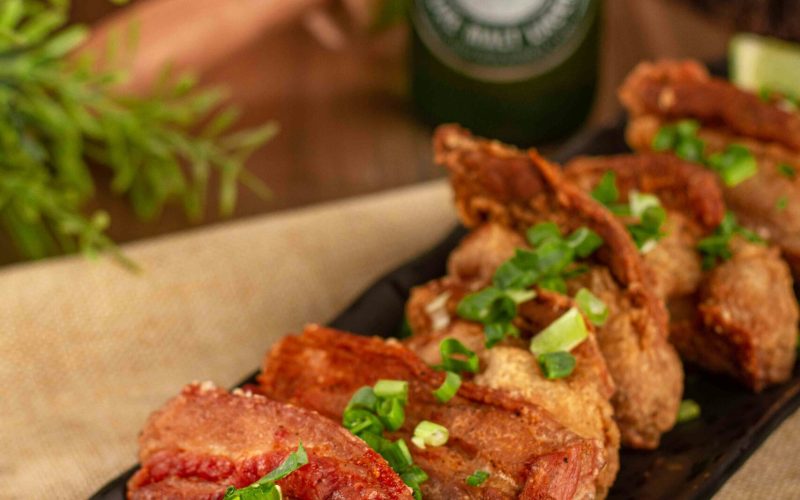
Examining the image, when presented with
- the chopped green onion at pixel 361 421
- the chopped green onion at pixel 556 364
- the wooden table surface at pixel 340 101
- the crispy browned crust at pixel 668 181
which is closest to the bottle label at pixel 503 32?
the wooden table surface at pixel 340 101

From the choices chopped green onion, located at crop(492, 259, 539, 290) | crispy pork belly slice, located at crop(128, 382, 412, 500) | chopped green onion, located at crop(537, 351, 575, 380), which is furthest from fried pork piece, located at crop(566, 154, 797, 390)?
crispy pork belly slice, located at crop(128, 382, 412, 500)

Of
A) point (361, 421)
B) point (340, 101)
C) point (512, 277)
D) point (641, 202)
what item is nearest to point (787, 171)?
point (641, 202)

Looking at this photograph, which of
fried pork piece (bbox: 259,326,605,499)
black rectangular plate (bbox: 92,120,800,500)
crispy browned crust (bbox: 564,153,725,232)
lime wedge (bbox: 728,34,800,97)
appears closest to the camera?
fried pork piece (bbox: 259,326,605,499)

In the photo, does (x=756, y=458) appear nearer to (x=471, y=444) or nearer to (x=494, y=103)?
(x=471, y=444)

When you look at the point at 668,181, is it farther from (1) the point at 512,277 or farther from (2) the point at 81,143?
(2) the point at 81,143

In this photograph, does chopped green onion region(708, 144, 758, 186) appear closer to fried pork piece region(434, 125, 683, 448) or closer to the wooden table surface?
fried pork piece region(434, 125, 683, 448)

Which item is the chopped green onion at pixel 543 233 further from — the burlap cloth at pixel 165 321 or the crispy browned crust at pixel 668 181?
the burlap cloth at pixel 165 321
